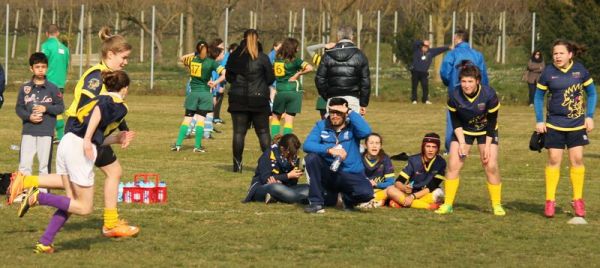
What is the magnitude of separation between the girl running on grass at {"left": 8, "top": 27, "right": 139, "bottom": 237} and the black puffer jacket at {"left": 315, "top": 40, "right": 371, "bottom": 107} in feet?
17.6

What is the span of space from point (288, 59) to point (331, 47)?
2.91 meters

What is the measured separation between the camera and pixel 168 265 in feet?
30.5

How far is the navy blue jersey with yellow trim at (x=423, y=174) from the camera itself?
13.4 meters

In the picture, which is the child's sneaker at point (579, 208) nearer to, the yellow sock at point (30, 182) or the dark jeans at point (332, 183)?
the dark jeans at point (332, 183)

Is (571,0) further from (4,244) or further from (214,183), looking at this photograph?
(4,244)

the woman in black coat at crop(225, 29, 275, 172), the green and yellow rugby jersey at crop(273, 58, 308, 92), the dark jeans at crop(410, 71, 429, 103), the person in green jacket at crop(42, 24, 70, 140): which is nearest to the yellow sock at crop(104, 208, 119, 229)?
the woman in black coat at crop(225, 29, 275, 172)

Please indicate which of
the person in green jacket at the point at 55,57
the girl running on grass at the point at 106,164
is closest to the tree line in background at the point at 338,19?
the person in green jacket at the point at 55,57

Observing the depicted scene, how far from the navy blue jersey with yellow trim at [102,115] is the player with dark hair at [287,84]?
347 inches

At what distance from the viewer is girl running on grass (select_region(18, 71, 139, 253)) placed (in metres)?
9.76

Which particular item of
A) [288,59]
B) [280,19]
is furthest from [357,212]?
[280,19]

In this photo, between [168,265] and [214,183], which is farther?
[214,183]

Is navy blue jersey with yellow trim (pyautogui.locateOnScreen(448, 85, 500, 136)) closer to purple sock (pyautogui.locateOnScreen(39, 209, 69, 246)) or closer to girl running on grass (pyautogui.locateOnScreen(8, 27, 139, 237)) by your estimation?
girl running on grass (pyautogui.locateOnScreen(8, 27, 139, 237))

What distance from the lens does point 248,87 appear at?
16.1 metres

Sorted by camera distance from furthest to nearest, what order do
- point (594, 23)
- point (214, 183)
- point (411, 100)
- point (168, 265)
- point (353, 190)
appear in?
point (594, 23) → point (411, 100) → point (214, 183) → point (353, 190) → point (168, 265)
